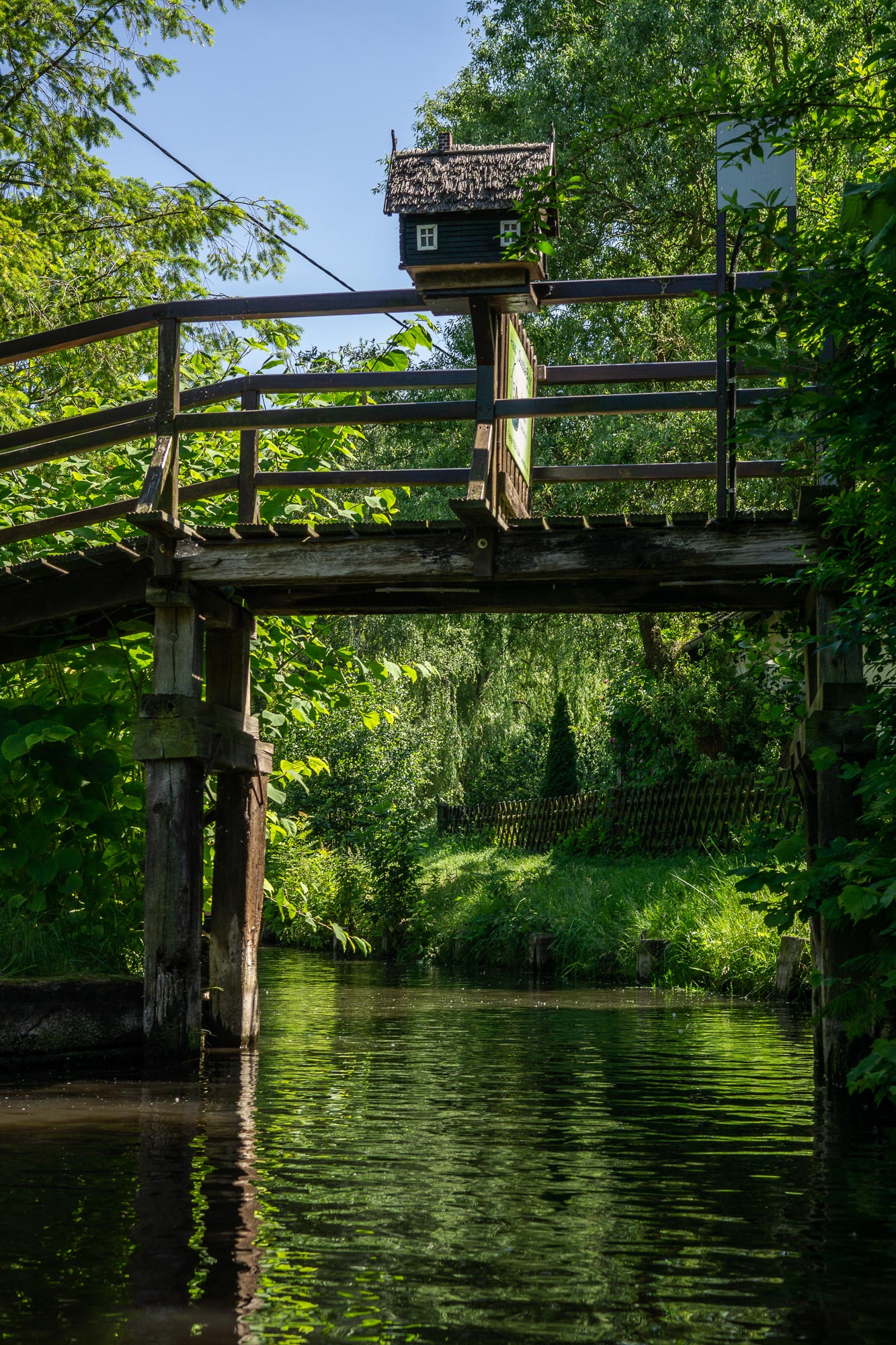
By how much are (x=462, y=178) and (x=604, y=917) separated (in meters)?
9.76

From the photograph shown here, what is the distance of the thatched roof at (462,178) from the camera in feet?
23.7

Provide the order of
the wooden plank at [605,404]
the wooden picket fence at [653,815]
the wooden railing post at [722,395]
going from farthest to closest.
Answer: the wooden picket fence at [653,815], the wooden plank at [605,404], the wooden railing post at [722,395]

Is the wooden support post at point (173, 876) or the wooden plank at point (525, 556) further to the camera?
the wooden support post at point (173, 876)

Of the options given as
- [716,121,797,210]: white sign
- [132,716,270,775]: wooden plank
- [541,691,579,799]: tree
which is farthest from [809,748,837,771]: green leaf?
[541,691,579,799]: tree

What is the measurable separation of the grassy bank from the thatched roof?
481 centimetres

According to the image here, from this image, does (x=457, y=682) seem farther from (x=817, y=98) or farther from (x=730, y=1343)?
(x=730, y=1343)

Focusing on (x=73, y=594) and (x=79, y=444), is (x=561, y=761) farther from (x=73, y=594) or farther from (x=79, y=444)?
(x=79, y=444)

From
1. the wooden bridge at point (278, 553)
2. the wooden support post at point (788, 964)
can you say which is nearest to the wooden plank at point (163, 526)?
the wooden bridge at point (278, 553)

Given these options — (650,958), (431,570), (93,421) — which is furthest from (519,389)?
(650,958)

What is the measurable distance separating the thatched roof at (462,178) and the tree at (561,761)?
18.1 meters

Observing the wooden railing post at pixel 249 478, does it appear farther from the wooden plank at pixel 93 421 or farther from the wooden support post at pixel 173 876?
the wooden support post at pixel 173 876

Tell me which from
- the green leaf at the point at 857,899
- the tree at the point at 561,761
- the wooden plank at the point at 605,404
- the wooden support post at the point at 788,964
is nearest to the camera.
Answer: the green leaf at the point at 857,899

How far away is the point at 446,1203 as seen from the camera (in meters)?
4.37

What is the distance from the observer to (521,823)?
24453 millimetres
